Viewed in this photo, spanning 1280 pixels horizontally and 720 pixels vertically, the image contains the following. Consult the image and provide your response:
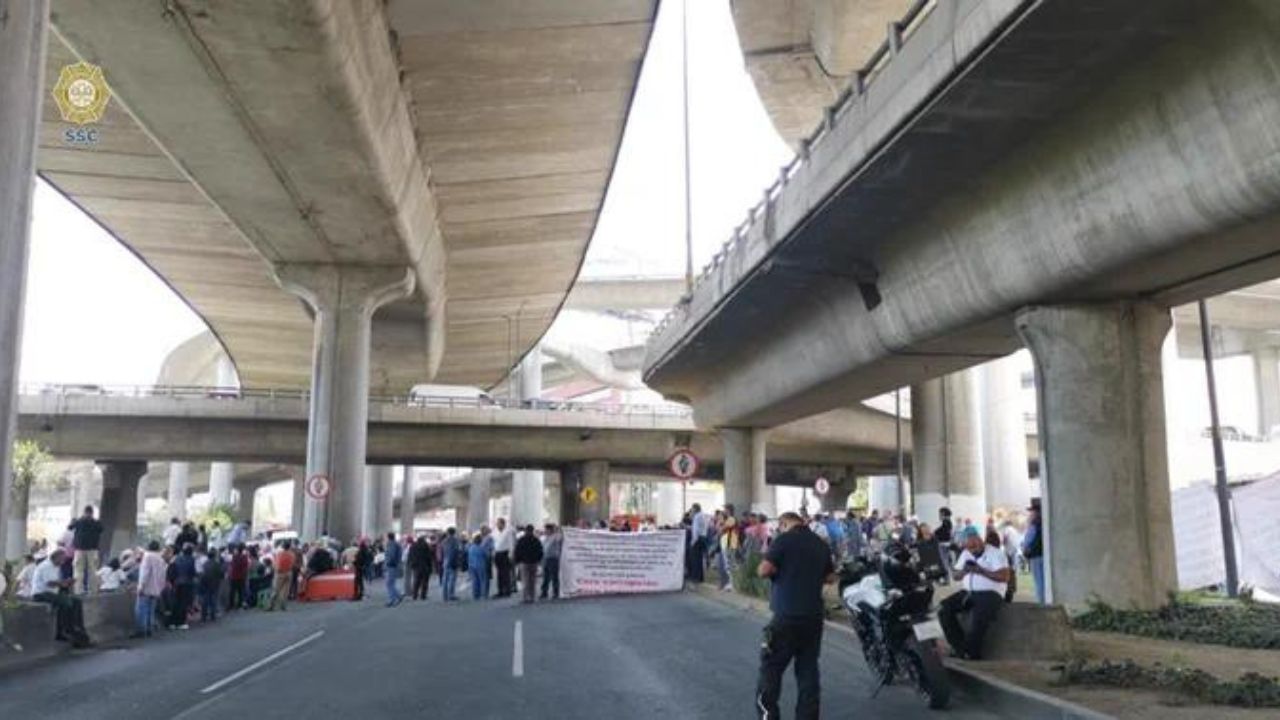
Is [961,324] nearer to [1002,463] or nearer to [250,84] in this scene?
[250,84]

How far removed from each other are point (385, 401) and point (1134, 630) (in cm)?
4112

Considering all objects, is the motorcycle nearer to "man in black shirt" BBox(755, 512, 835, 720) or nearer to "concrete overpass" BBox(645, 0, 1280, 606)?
"man in black shirt" BBox(755, 512, 835, 720)

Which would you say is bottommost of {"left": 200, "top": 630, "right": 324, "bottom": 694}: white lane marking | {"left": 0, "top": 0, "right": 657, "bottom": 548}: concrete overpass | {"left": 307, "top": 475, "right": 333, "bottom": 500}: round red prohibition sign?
{"left": 200, "top": 630, "right": 324, "bottom": 694}: white lane marking

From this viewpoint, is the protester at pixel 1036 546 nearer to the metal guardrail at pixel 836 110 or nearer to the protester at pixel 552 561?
the metal guardrail at pixel 836 110

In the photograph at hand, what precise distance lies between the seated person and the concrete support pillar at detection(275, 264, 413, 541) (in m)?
16.2

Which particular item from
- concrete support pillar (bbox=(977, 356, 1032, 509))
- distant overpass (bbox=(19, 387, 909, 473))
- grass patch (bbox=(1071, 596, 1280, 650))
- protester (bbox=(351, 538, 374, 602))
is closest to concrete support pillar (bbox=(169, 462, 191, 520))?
distant overpass (bbox=(19, 387, 909, 473))

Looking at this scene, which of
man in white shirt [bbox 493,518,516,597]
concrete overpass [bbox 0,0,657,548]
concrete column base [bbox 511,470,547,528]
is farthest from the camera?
concrete column base [bbox 511,470,547,528]

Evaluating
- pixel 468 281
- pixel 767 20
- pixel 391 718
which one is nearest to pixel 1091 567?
pixel 391 718

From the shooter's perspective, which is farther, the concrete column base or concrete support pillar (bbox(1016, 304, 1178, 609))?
the concrete column base

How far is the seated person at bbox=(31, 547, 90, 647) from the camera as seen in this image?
613 inches

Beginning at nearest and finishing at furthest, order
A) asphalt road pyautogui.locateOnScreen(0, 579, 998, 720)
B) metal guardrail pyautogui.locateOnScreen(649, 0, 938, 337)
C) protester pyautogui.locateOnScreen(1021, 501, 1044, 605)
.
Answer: asphalt road pyautogui.locateOnScreen(0, 579, 998, 720) < metal guardrail pyautogui.locateOnScreen(649, 0, 938, 337) < protester pyautogui.locateOnScreen(1021, 501, 1044, 605)

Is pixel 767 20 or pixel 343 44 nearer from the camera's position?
pixel 343 44

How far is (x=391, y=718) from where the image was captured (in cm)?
934

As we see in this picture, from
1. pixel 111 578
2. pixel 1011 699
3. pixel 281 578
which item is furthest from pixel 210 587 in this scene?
pixel 1011 699
